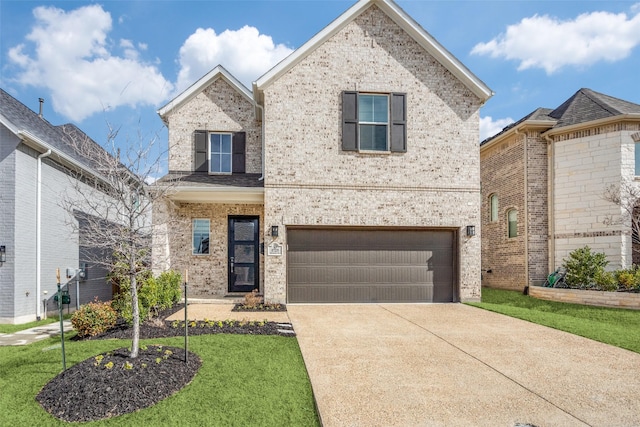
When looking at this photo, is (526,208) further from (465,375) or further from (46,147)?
(46,147)

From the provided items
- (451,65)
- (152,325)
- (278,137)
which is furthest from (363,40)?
(152,325)

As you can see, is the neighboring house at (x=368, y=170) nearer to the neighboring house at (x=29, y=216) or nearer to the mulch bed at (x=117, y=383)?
the neighboring house at (x=29, y=216)

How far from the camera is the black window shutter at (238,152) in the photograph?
37.7 feet

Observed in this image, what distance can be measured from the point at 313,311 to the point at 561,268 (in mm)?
8301

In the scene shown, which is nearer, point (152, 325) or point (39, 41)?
point (152, 325)

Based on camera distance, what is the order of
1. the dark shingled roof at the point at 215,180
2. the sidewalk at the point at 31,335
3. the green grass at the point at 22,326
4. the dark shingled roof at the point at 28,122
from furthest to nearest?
the dark shingled roof at the point at 215,180 → the dark shingled roof at the point at 28,122 → the green grass at the point at 22,326 → the sidewalk at the point at 31,335

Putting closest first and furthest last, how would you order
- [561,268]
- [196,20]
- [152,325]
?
[152,325]
[196,20]
[561,268]

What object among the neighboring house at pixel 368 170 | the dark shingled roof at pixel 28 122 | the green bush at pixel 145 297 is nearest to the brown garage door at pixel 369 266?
the neighboring house at pixel 368 170

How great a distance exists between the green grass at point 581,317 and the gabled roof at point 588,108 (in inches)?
232

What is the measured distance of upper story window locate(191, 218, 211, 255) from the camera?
10922 mm

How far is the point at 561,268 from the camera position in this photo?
11578 millimetres

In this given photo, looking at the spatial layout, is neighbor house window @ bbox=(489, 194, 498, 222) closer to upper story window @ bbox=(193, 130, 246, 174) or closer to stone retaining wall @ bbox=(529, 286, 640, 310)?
stone retaining wall @ bbox=(529, 286, 640, 310)

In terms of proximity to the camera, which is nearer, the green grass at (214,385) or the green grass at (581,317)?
the green grass at (214,385)

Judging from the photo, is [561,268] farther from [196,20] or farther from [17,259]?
[17,259]
